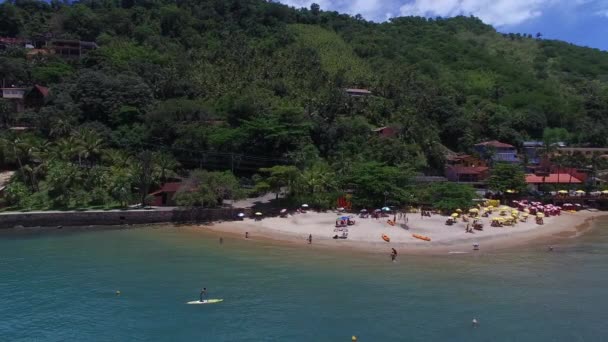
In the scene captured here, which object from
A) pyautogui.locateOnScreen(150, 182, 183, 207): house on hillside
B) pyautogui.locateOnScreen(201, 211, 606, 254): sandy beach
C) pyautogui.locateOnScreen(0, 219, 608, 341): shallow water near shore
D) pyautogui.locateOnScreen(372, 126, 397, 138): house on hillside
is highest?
pyautogui.locateOnScreen(372, 126, 397, 138): house on hillside

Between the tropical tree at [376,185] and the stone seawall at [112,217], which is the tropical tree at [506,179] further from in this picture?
the stone seawall at [112,217]

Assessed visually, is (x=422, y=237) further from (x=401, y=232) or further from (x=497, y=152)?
(x=497, y=152)

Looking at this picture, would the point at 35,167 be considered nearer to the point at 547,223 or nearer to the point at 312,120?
the point at 312,120

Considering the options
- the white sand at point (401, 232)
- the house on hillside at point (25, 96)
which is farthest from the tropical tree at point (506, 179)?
the house on hillside at point (25, 96)

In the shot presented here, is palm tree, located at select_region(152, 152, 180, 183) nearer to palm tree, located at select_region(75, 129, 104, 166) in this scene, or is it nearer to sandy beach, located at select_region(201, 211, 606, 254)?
palm tree, located at select_region(75, 129, 104, 166)

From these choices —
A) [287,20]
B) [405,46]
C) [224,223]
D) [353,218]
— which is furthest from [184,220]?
[405,46]

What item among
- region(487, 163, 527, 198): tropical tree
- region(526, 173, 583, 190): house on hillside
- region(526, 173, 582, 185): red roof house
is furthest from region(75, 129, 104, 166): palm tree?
region(526, 173, 582, 185): red roof house

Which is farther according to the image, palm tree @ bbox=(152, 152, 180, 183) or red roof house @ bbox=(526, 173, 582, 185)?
red roof house @ bbox=(526, 173, 582, 185)
